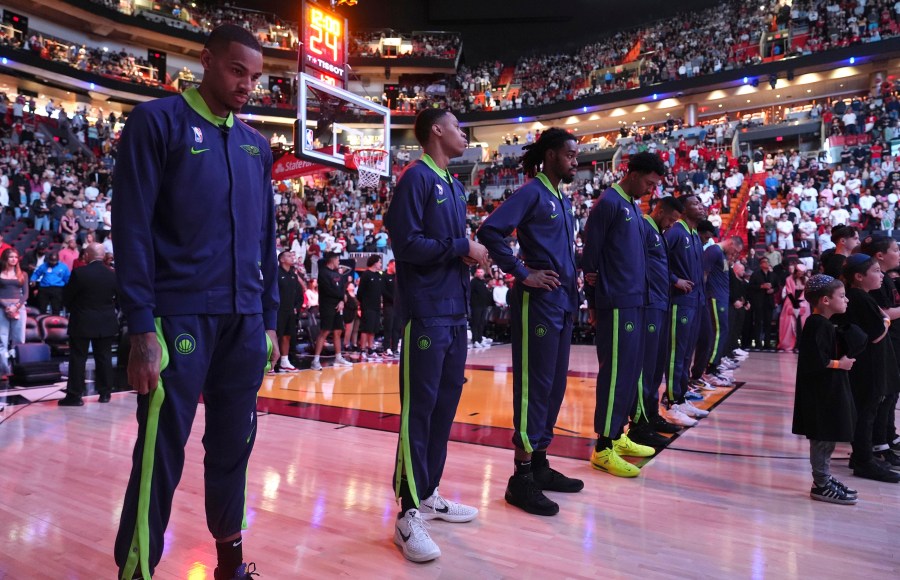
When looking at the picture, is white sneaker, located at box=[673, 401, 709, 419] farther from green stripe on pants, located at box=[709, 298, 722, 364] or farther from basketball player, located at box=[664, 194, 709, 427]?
green stripe on pants, located at box=[709, 298, 722, 364]

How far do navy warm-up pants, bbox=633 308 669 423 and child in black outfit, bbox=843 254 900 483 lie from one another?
1069 millimetres

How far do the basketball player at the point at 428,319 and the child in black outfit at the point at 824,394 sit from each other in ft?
5.93

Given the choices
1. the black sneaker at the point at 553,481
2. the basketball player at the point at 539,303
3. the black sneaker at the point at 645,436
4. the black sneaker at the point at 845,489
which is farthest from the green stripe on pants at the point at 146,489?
the black sneaker at the point at 645,436

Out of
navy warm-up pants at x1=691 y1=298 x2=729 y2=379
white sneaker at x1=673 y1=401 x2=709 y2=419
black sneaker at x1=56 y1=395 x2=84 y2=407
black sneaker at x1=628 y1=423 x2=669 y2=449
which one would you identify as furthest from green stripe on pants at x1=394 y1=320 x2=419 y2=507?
black sneaker at x1=56 y1=395 x2=84 y2=407

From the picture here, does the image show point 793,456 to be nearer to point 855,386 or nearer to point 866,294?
point 855,386

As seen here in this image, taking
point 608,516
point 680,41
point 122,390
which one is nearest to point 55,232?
point 122,390

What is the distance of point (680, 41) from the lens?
29719mm

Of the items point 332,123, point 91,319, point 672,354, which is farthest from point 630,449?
point 332,123

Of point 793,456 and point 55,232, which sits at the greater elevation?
point 55,232

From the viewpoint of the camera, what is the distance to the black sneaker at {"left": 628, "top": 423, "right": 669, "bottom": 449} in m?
4.23

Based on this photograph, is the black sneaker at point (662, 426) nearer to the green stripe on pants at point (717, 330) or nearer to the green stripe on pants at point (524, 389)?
the green stripe on pants at point (524, 389)

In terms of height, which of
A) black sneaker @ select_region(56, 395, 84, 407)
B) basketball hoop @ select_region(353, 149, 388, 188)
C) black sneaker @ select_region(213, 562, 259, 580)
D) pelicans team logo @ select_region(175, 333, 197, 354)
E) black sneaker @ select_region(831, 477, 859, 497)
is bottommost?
black sneaker @ select_region(56, 395, 84, 407)

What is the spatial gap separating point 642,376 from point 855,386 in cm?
120

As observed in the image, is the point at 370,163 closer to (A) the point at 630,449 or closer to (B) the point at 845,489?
(A) the point at 630,449
